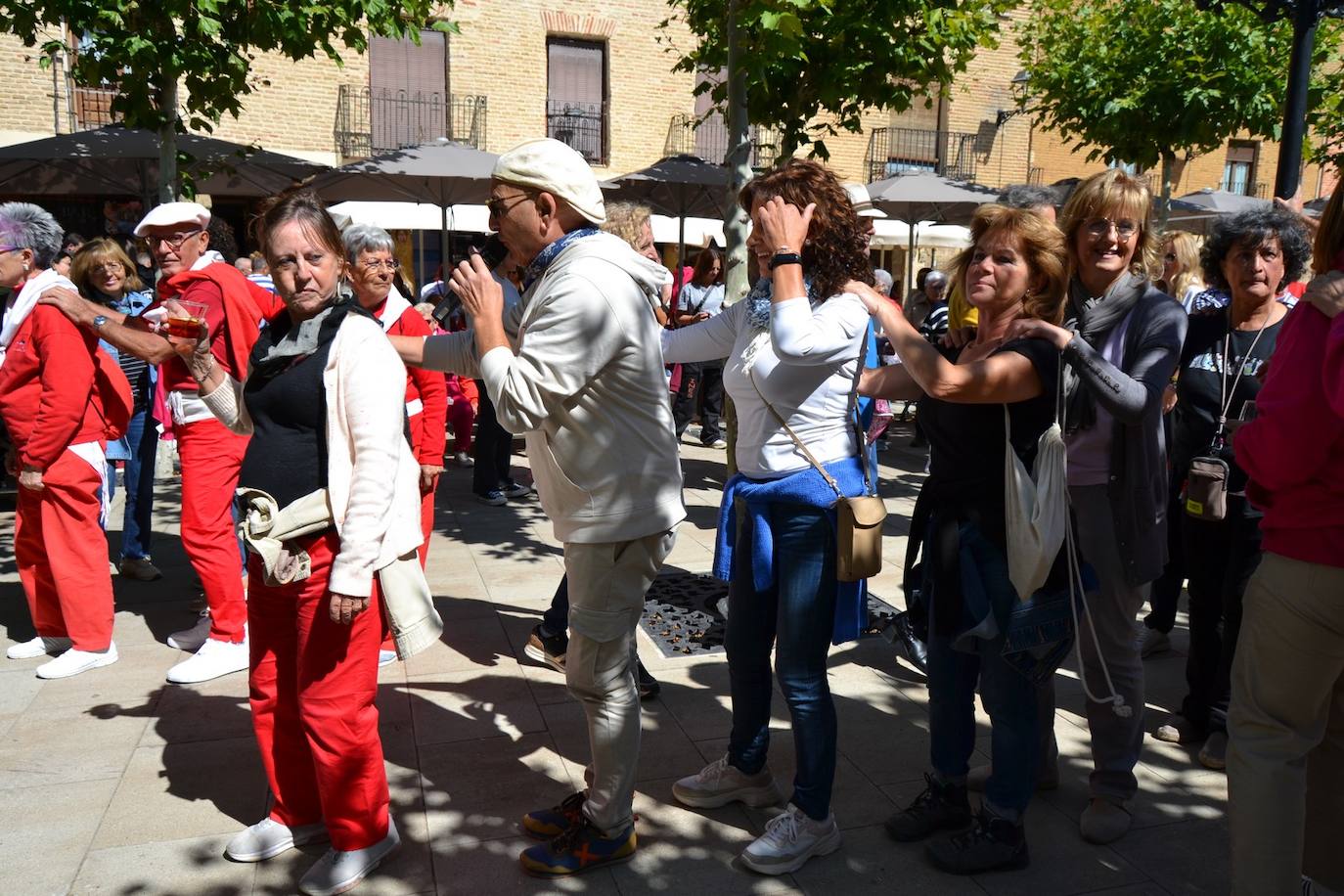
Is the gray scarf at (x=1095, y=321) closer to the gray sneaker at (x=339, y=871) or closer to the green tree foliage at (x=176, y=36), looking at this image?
the gray sneaker at (x=339, y=871)

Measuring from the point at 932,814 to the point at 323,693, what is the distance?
1884 millimetres

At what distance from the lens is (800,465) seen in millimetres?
2934

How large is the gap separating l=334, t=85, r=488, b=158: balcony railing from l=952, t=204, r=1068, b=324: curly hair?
1717cm

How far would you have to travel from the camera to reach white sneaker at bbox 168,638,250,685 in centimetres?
444

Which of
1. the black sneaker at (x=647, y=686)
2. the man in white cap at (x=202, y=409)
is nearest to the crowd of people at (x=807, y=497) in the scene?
the black sneaker at (x=647, y=686)

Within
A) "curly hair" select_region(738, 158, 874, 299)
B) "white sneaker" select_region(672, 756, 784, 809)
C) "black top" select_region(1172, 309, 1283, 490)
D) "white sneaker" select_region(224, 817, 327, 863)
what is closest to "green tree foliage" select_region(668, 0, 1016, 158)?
"black top" select_region(1172, 309, 1283, 490)

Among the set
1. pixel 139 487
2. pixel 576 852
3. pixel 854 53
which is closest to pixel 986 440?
pixel 576 852

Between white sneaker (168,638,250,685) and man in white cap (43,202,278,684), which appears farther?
white sneaker (168,638,250,685)

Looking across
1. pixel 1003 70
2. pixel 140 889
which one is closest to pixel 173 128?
pixel 140 889

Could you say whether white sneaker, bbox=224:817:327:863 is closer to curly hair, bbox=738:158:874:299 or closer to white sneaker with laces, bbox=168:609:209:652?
white sneaker with laces, bbox=168:609:209:652

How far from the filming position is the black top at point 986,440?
2791 millimetres

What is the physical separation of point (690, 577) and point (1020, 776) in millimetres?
3152

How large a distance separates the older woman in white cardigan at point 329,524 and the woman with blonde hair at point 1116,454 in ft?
6.53

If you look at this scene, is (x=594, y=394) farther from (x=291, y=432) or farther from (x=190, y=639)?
(x=190, y=639)
